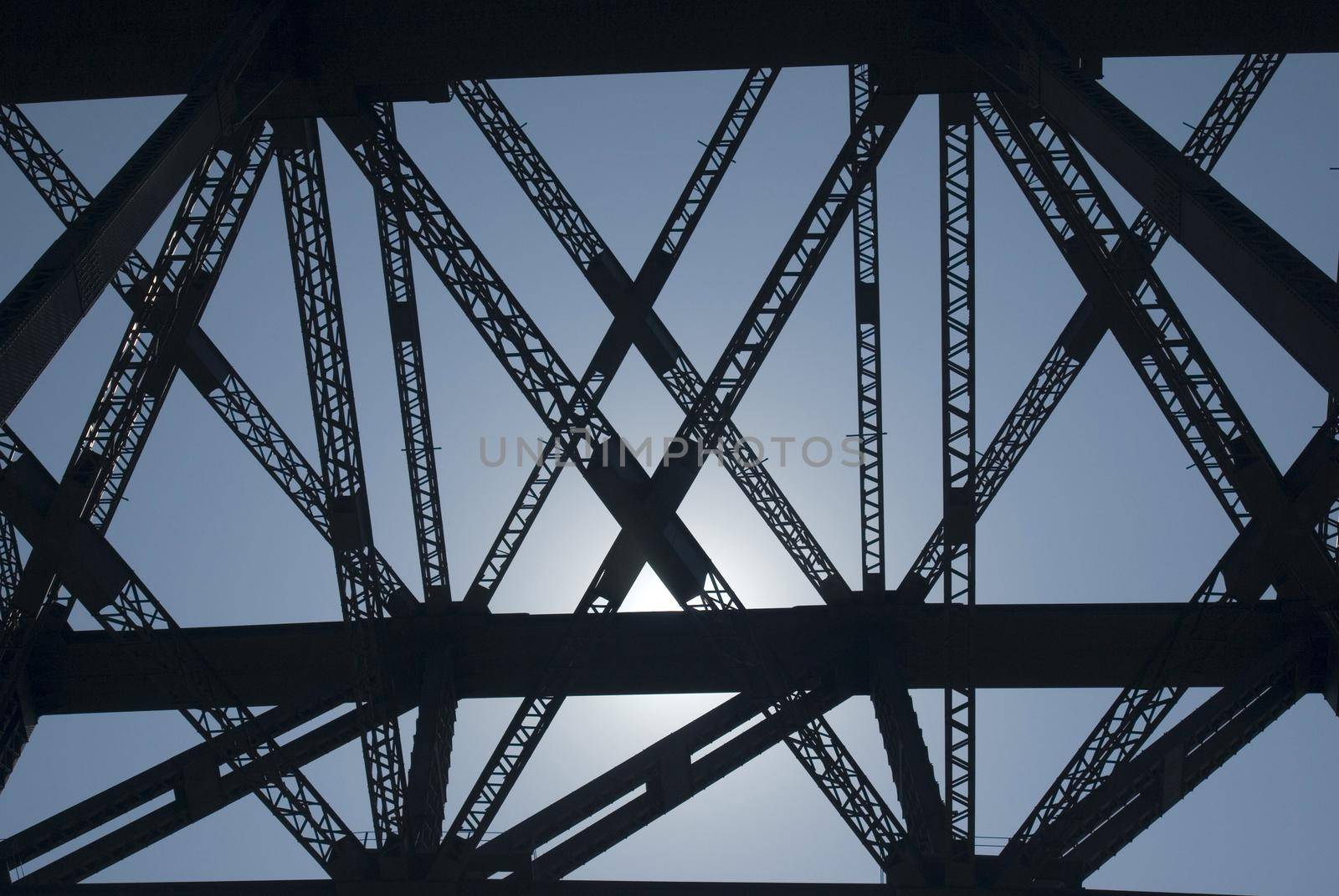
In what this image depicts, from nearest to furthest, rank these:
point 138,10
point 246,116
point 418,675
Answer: point 246,116
point 138,10
point 418,675

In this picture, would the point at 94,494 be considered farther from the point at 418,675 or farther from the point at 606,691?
the point at 606,691

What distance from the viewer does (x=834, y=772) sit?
47.6 feet

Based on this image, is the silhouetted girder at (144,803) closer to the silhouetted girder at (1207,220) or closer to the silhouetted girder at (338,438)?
the silhouetted girder at (338,438)

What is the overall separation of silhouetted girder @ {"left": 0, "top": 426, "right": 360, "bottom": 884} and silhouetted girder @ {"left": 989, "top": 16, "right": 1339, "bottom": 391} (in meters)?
10.8

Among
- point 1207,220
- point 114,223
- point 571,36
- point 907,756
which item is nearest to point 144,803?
point 114,223

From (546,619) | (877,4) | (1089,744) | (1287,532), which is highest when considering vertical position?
(877,4)

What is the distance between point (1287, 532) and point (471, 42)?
35.6ft

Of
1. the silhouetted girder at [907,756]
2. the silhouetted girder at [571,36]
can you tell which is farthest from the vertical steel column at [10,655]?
the silhouetted girder at [907,756]

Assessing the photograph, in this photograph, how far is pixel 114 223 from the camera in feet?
36.7

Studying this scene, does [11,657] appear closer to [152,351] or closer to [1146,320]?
[152,351]

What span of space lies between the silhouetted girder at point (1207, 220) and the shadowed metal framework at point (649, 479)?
103 millimetres

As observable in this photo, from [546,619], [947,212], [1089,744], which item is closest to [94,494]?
[546,619]

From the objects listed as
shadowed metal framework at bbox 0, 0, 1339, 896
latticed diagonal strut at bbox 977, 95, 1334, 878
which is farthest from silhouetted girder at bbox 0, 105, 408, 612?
latticed diagonal strut at bbox 977, 95, 1334, 878

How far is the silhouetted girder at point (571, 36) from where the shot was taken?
14570 millimetres
